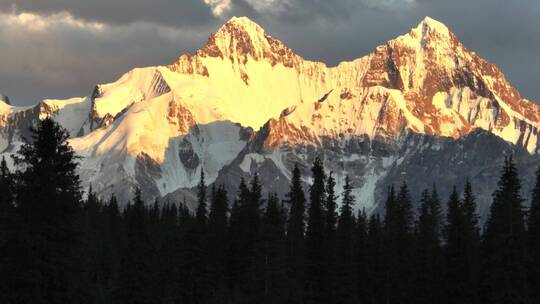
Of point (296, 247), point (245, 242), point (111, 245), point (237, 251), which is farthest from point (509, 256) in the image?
point (111, 245)

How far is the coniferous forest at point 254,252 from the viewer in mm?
59281

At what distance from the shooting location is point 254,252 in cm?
11288

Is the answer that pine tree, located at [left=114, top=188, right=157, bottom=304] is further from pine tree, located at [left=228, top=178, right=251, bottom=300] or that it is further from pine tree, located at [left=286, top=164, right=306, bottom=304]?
pine tree, located at [left=228, top=178, right=251, bottom=300]

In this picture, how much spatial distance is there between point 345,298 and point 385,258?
1725 centimetres

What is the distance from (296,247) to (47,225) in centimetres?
6124

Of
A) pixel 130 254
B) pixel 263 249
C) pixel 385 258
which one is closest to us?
pixel 130 254

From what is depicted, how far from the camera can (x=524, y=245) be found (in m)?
95.1

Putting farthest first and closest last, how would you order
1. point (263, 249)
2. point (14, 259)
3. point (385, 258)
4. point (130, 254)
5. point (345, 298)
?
point (385, 258)
point (345, 298)
point (263, 249)
point (130, 254)
point (14, 259)

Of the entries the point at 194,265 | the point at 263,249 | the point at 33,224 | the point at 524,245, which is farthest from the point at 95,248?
the point at 33,224

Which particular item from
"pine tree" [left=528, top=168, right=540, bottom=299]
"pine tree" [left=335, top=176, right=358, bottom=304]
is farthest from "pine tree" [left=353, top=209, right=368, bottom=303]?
"pine tree" [left=528, top=168, right=540, bottom=299]

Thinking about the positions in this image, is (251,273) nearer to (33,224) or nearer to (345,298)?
(345,298)

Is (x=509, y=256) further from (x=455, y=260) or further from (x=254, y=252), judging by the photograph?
(x=254, y=252)

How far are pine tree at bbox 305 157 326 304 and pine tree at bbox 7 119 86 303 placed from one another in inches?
2034

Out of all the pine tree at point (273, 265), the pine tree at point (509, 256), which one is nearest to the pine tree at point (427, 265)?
the pine tree at point (273, 265)
